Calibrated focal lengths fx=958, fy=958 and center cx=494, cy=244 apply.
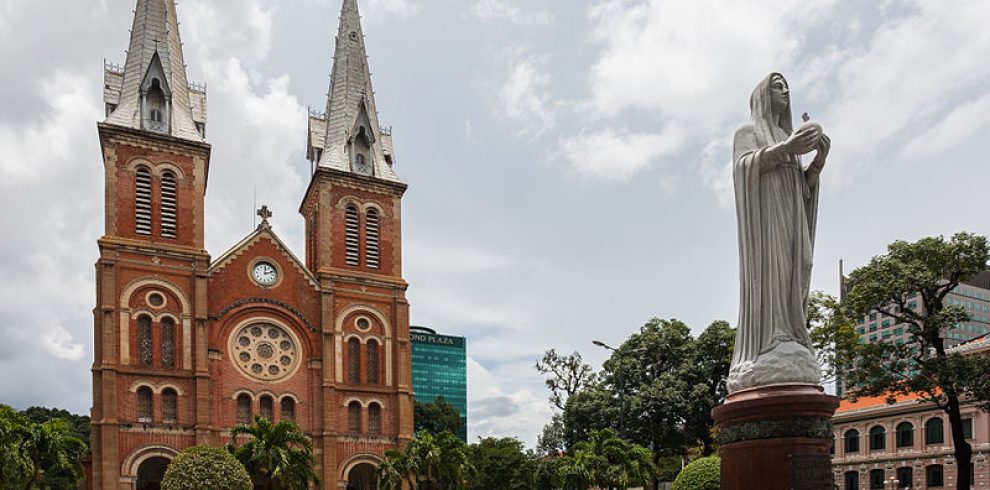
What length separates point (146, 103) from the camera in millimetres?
44500

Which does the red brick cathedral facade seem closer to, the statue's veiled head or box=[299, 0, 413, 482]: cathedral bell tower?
box=[299, 0, 413, 482]: cathedral bell tower

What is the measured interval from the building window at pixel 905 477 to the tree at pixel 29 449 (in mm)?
34198

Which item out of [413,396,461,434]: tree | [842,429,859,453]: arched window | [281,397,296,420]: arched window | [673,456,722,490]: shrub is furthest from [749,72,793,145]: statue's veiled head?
[413,396,461,434]: tree

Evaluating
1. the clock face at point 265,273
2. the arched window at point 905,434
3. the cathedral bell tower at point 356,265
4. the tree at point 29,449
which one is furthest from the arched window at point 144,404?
the arched window at point 905,434

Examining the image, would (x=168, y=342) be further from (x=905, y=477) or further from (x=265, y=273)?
(x=905, y=477)

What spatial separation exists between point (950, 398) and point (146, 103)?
35559 mm

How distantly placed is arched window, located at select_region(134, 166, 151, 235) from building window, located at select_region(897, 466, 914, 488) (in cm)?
3549

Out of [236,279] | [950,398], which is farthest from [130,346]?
[950,398]

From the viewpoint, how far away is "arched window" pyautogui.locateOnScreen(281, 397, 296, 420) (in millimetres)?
44250

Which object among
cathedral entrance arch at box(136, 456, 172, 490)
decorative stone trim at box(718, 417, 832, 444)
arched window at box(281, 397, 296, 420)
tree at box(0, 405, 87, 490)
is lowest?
cathedral entrance arch at box(136, 456, 172, 490)

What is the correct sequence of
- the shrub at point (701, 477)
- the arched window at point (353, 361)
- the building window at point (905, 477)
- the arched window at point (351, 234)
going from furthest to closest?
the arched window at point (351, 234) → the arched window at point (353, 361) → the building window at point (905, 477) → the shrub at point (701, 477)

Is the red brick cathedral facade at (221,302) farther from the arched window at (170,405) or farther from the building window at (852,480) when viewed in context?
the building window at (852,480)

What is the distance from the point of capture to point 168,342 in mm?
42156

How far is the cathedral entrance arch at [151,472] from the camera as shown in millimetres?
40931
